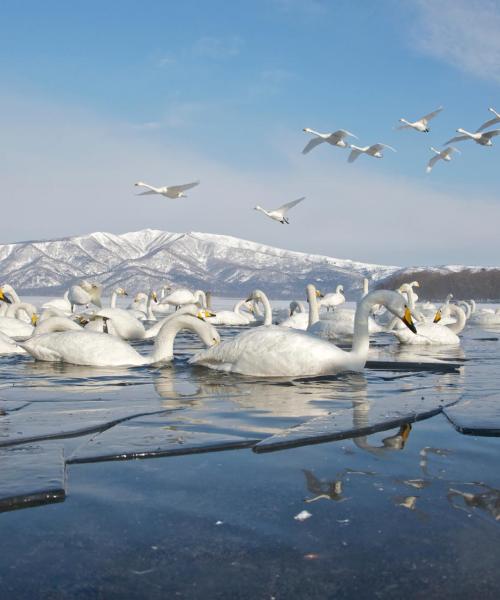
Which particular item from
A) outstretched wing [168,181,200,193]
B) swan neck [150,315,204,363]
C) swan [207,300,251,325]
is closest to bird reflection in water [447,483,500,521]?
swan neck [150,315,204,363]

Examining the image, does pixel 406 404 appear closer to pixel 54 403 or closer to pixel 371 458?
pixel 371 458

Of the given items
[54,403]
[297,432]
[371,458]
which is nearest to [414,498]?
[371,458]

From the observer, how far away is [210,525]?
10.1 feet

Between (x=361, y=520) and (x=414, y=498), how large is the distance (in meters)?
0.42

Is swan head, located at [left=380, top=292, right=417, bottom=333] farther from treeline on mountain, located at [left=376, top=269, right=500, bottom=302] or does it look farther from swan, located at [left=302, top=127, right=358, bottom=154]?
treeline on mountain, located at [left=376, top=269, right=500, bottom=302]

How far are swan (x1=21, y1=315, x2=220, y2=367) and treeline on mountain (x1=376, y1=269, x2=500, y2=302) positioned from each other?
100 m

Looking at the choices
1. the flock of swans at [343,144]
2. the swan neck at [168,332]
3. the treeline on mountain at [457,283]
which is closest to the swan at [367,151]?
the flock of swans at [343,144]

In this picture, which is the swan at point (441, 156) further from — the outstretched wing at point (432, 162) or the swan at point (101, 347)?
the swan at point (101, 347)

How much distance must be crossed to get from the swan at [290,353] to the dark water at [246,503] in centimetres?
219

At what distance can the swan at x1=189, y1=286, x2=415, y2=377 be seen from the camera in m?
8.69

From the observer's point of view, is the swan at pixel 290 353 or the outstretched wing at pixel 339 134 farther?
the outstretched wing at pixel 339 134

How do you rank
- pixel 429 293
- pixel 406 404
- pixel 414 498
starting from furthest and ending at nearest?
pixel 429 293
pixel 406 404
pixel 414 498

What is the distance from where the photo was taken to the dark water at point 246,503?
2.55 m

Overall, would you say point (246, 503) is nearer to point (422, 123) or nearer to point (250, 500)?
point (250, 500)
